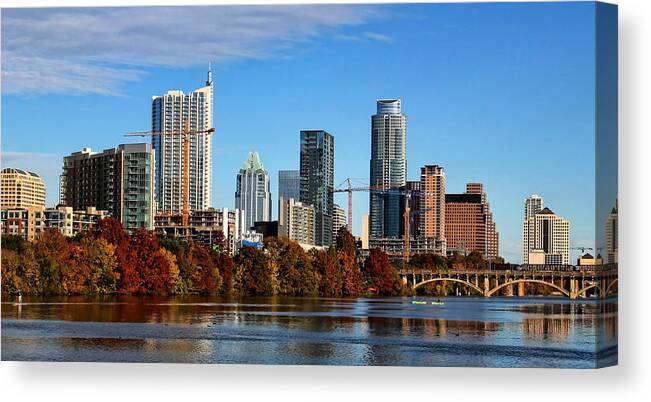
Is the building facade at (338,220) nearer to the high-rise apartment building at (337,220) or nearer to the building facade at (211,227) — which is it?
the high-rise apartment building at (337,220)

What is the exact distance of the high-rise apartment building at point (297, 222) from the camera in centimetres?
6066

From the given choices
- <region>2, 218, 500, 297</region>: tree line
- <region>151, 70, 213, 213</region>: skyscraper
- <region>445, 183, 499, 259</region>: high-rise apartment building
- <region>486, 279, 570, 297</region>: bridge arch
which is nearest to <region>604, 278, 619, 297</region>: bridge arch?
<region>2, 218, 500, 297</region>: tree line

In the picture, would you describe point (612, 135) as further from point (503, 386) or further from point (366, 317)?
point (366, 317)

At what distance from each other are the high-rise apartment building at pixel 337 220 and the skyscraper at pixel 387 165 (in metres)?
1.68

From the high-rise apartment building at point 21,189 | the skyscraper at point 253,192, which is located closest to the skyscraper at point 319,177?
the skyscraper at point 253,192

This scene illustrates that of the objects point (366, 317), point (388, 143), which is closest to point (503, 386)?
point (366, 317)

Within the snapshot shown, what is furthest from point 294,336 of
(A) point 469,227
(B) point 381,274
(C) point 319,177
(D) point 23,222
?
(A) point 469,227

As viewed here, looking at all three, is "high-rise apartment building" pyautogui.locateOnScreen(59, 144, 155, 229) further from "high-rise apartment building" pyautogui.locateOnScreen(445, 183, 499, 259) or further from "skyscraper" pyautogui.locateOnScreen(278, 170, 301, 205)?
"high-rise apartment building" pyautogui.locateOnScreen(445, 183, 499, 259)

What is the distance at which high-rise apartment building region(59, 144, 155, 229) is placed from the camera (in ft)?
155

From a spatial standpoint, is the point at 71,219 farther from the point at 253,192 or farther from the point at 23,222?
the point at 23,222

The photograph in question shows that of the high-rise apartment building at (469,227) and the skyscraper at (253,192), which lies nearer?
the skyscraper at (253,192)

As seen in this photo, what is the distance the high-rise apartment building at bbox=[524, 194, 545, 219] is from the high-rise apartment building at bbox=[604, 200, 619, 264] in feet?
28.0

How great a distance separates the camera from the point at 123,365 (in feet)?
66.9

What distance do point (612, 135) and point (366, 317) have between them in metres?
16.5
